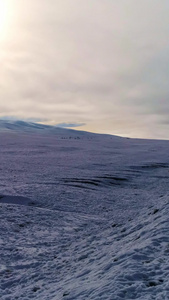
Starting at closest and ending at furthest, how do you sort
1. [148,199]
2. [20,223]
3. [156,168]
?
[20,223], [148,199], [156,168]

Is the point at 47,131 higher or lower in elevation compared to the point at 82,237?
higher

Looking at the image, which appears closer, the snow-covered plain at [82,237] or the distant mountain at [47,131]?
the snow-covered plain at [82,237]

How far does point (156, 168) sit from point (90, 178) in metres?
4.85

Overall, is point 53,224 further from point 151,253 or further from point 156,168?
point 156,168

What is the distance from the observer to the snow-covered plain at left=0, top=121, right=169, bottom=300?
3289mm

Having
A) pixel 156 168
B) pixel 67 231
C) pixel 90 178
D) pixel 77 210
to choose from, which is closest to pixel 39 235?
pixel 67 231

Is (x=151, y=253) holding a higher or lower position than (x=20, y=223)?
higher

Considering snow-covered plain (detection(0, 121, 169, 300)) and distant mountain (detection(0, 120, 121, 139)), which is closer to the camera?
snow-covered plain (detection(0, 121, 169, 300))

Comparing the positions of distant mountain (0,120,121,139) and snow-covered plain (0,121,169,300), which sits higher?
distant mountain (0,120,121,139)

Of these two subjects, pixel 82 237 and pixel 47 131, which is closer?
pixel 82 237

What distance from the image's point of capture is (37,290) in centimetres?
372

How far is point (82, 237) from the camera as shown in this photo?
582 cm

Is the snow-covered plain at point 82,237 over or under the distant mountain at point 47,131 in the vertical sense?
under

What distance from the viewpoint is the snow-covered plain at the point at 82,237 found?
329 cm
